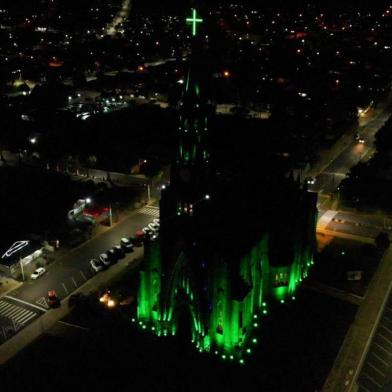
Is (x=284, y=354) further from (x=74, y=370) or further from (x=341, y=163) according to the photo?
(x=341, y=163)

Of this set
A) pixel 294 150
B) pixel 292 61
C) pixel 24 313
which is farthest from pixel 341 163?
pixel 292 61

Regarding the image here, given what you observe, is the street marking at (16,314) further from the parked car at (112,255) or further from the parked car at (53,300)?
the parked car at (112,255)

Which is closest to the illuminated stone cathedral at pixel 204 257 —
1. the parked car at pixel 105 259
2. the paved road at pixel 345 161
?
the parked car at pixel 105 259

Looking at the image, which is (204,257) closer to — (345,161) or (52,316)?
(52,316)

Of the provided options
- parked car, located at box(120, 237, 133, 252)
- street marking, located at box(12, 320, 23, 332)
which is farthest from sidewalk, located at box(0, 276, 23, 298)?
parked car, located at box(120, 237, 133, 252)

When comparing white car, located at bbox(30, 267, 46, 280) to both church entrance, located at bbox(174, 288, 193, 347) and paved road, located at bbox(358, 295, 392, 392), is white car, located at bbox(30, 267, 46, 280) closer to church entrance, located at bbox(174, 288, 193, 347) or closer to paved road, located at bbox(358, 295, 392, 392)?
church entrance, located at bbox(174, 288, 193, 347)

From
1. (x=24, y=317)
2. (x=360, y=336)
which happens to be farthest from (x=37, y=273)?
(x=360, y=336)
